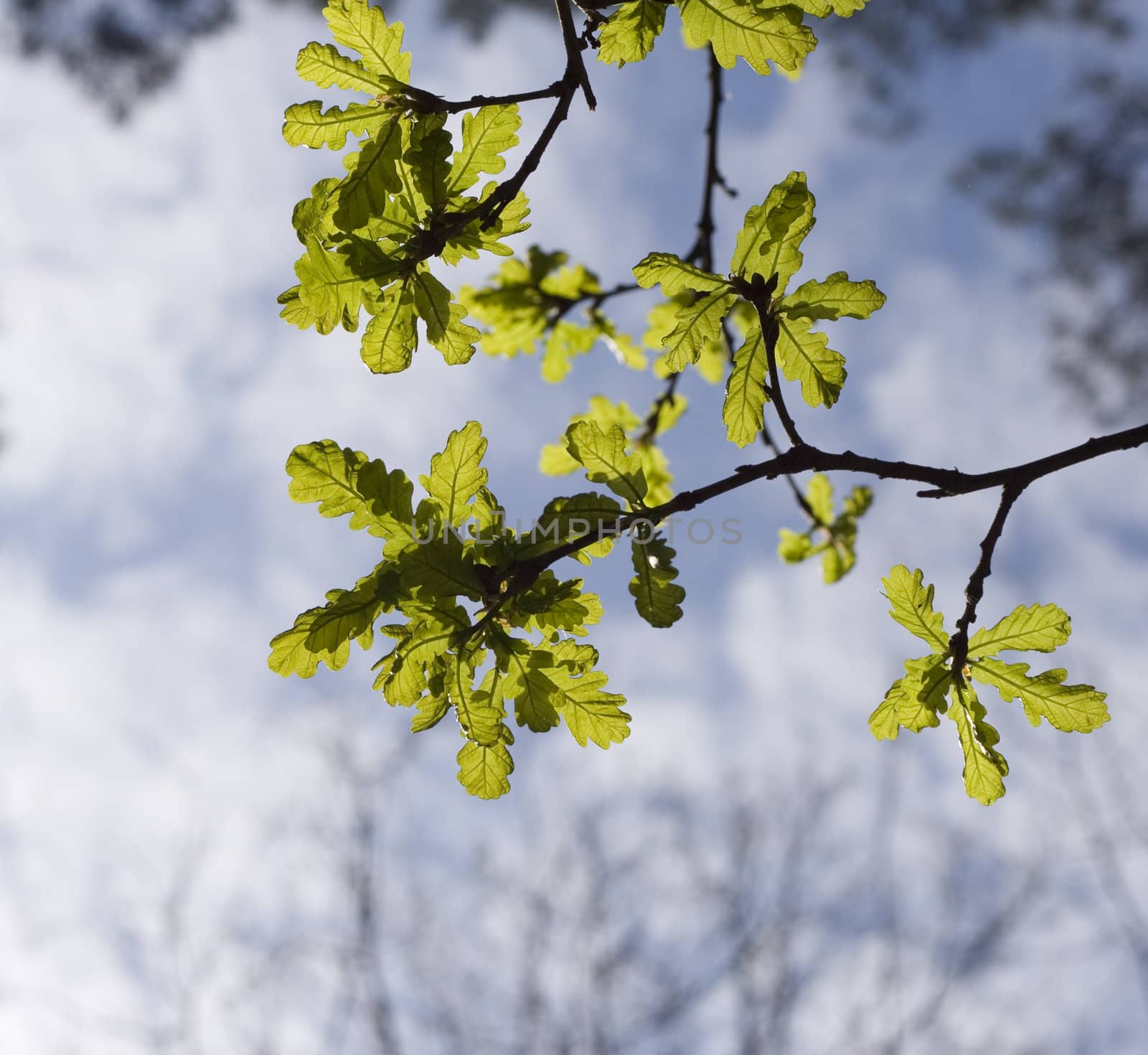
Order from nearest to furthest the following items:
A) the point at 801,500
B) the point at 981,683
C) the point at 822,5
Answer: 1. the point at 822,5
2. the point at 981,683
3. the point at 801,500

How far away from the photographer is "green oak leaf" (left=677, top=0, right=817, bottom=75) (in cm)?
118

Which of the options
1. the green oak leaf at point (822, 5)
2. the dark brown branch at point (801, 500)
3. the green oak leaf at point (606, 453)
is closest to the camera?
the green oak leaf at point (822, 5)

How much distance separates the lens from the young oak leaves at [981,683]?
1.35 meters

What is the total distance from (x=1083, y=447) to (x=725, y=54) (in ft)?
2.38

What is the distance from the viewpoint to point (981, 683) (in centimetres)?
141

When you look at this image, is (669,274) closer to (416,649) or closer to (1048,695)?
(416,649)

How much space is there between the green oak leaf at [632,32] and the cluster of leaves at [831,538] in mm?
1315

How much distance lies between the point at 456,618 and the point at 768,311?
2.04ft

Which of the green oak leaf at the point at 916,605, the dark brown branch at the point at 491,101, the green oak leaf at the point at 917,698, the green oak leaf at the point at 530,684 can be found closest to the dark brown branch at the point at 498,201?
the dark brown branch at the point at 491,101

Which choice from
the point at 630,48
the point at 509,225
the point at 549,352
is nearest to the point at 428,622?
the point at 509,225

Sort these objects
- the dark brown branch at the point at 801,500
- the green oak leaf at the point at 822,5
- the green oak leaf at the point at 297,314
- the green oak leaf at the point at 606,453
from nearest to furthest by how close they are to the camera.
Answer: the green oak leaf at the point at 822,5 < the green oak leaf at the point at 297,314 < the green oak leaf at the point at 606,453 < the dark brown branch at the point at 801,500

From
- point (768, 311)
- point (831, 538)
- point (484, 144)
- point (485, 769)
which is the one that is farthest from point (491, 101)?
point (831, 538)

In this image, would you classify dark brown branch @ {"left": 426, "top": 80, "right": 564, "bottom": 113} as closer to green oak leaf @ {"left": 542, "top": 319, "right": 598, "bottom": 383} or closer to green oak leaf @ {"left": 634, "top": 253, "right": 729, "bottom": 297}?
green oak leaf @ {"left": 634, "top": 253, "right": 729, "bottom": 297}

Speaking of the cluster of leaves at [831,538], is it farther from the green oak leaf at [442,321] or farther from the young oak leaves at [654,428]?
the green oak leaf at [442,321]
